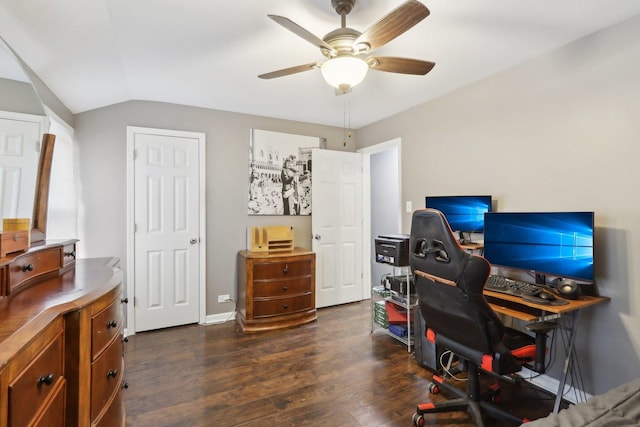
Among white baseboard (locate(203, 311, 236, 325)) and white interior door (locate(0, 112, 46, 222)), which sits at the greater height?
white interior door (locate(0, 112, 46, 222))

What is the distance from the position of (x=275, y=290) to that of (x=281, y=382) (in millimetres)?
1116

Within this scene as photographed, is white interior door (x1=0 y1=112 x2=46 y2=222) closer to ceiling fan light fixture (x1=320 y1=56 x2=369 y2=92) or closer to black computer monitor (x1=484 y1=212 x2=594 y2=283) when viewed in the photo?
ceiling fan light fixture (x1=320 y1=56 x2=369 y2=92)

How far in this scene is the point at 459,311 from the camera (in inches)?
63.1

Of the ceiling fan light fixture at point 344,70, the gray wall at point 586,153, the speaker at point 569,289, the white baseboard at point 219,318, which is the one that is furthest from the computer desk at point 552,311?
the white baseboard at point 219,318

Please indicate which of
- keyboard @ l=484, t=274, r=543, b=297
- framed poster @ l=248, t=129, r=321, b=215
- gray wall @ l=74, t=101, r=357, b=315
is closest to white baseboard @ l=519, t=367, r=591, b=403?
keyboard @ l=484, t=274, r=543, b=297

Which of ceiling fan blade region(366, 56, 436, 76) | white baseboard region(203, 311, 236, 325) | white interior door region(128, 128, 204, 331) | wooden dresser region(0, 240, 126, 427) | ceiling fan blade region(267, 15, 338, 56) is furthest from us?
white baseboard region(203, 311, 236, 325)

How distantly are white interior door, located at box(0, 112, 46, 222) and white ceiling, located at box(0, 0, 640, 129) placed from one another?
541mm

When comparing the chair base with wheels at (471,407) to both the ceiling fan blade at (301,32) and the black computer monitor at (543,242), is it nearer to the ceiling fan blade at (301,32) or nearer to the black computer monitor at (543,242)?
the black computer monitor at (543,242)

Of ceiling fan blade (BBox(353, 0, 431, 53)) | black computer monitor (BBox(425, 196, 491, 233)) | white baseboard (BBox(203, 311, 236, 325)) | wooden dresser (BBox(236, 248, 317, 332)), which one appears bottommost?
white baseboard (BBox(203, 311, 236, 325))

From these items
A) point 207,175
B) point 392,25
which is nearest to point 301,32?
point 392,25

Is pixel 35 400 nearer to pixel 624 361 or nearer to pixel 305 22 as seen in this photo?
pixel 305 22

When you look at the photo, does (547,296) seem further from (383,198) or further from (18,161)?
(18,161)

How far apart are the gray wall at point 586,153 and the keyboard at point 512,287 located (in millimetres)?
444

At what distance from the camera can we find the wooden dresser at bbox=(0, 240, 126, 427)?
80 cm
